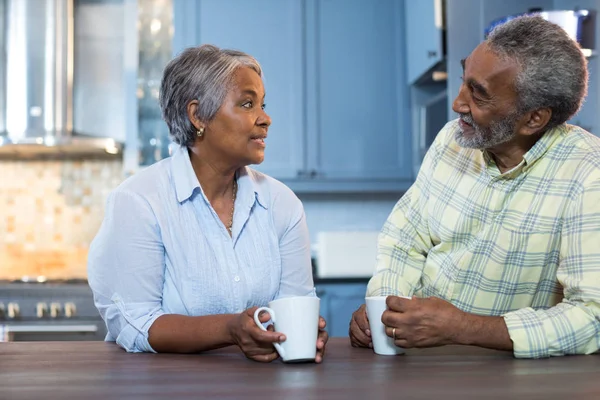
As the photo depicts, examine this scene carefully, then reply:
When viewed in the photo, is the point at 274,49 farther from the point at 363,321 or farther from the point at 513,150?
the point at 363,321

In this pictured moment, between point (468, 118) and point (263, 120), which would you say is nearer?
A: point (468, 118)

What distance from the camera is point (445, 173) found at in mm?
1735

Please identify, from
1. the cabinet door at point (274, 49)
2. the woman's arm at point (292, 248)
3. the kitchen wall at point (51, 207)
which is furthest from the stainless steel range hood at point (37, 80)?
the woman's arm at point (292, 248)

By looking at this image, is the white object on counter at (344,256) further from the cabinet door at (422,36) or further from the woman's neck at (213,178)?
the woman's neck at (213,178)

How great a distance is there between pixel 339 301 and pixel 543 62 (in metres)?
2.29

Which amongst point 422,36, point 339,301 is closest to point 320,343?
point 339,301

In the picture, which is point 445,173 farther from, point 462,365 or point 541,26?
point 462,365

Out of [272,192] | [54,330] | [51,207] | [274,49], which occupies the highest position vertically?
[274,49]

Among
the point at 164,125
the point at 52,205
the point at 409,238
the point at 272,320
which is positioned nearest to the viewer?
the point at 272,320

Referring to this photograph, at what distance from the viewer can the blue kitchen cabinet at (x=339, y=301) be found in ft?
11.9

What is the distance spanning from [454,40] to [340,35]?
0.87 meters

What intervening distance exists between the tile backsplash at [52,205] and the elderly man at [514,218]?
9.08 ft

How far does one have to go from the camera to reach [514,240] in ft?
5.05

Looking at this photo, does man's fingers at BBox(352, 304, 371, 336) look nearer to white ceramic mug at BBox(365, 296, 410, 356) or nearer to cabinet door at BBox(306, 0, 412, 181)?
white ceramic mug at BBox(365, 296, 410, 356)
